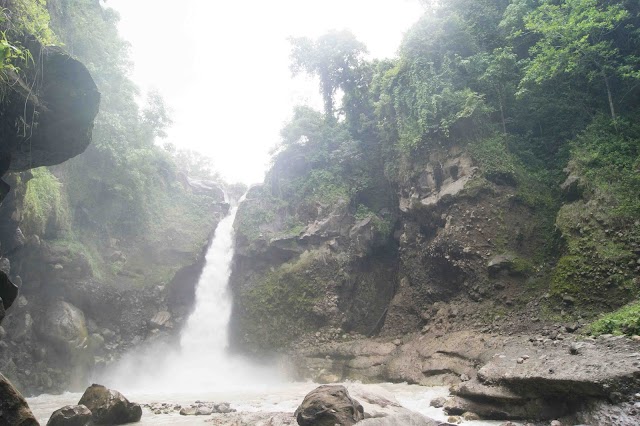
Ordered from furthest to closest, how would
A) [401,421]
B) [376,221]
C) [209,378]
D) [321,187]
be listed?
1. [321,187]
2. [376,221]
3. [209,378]
4. [401,421]

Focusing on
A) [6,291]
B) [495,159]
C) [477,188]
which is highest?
[495,159]

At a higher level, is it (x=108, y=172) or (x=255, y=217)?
(x=108, y=172)

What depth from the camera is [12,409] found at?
576 cm

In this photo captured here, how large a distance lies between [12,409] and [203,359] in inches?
587

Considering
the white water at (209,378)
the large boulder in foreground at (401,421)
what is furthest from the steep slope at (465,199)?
the large boulder in foreground at (401,421)

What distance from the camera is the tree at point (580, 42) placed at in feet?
44.4

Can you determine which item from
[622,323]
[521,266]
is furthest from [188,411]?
[521,266]

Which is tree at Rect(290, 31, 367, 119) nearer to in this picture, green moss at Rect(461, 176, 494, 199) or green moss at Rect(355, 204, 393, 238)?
green moss at Rect(355, 204, 393, 238)

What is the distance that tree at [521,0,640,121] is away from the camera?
13529 millimetres

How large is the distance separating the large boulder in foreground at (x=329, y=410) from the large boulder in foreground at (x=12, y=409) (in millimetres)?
4496

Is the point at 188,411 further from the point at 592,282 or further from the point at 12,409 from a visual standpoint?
the point at 592,282

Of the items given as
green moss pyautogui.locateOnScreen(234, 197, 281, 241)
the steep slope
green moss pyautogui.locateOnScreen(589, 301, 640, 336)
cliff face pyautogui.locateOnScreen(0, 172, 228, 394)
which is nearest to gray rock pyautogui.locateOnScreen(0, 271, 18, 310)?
cliff face pyautogui.locateOnScreen(0, 172, 228, 394)

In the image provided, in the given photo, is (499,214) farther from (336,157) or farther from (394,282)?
(336,157)

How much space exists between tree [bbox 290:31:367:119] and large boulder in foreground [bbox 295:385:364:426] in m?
20.9
